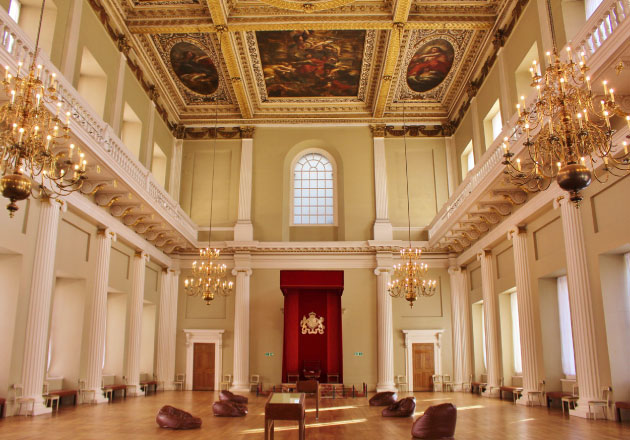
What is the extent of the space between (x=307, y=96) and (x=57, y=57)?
33.8ft

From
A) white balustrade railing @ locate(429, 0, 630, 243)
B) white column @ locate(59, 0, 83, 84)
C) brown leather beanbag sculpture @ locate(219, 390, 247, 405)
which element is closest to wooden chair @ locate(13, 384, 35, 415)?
brown leather beanbag sculpture @ locate(219, 390, 247, 405)

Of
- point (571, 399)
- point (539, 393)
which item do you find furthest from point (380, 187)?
point (571, 399)

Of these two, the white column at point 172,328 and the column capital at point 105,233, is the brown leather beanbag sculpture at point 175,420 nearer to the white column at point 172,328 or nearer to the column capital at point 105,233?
the column capital at point 105,233

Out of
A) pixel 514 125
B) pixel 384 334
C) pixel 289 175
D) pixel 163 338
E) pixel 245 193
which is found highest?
pixel 289 175

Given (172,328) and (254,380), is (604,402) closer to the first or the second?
(254,380)

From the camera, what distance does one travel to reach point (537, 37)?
12453 mm

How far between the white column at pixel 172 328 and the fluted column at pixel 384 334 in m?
7.22

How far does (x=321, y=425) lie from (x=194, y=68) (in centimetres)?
1282

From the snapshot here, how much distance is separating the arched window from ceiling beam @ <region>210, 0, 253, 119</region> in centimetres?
293

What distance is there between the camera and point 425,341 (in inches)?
752

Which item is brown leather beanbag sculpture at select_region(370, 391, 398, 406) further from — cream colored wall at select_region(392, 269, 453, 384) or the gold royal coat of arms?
the gold royal coat of arms

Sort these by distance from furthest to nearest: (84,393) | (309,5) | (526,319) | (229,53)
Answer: (229,53)
(309,5)
(526,319)
(84,393)

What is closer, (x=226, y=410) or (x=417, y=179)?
(x=226, y=410)

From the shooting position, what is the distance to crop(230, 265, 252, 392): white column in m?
18.3
